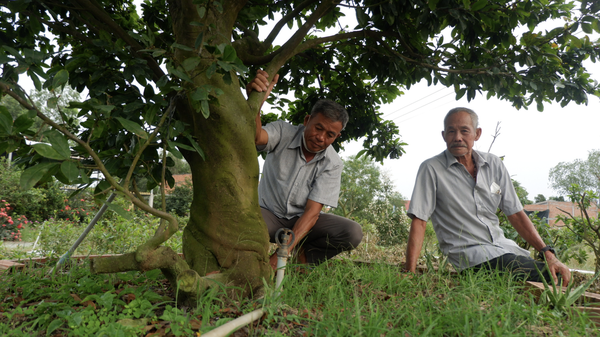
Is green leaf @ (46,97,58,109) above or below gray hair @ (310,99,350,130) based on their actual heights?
below

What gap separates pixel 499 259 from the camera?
8.30ft

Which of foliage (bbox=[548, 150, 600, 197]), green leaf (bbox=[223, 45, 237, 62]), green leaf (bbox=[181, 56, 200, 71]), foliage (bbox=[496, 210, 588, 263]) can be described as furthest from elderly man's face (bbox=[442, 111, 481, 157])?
foliage (bbox=[548, 150, 600, 197])

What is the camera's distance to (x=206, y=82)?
2053 mm

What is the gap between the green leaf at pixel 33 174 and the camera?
4.05ft

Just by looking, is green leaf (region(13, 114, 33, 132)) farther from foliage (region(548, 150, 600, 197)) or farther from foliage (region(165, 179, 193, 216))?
foliage (region(548, 150, 600, 197))

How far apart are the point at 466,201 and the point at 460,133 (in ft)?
1.78

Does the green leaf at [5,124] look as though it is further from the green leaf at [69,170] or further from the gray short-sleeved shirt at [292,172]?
the gray short-sleeved shirt at [292,172]

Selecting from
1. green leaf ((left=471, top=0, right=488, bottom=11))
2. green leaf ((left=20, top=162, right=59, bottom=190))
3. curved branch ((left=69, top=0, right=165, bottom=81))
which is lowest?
green leaf ((left=20, top=162, right=59, bottom=190))

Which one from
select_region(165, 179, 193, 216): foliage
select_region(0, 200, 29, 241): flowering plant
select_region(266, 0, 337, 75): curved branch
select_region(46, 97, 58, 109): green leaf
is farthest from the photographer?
select_region(165, 179, 193, 216): foliage

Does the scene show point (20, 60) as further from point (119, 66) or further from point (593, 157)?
point (593, 157)

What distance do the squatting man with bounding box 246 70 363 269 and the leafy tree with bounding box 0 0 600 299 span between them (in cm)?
64

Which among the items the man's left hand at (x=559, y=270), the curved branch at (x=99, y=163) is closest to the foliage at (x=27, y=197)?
the curved branch at (x=99, y=163)

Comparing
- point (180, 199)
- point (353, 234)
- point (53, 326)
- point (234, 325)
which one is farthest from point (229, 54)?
point (180, 199)

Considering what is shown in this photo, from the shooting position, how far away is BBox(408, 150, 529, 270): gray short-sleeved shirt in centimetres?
267
